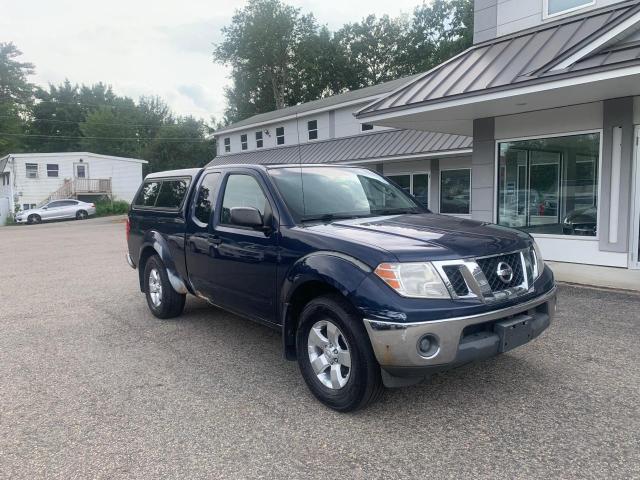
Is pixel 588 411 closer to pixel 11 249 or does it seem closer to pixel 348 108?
pixel 11 249

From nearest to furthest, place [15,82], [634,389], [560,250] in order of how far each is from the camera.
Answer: [634,389] → [560,250] → [15,82]

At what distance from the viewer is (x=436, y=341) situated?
312cm

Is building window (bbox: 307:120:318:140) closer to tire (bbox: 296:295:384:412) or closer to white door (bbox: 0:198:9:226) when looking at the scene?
tire (bbox: 296:295:384:412)

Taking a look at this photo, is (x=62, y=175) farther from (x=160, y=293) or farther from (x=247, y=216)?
(x=247, y=216)

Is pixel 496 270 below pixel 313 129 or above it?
below

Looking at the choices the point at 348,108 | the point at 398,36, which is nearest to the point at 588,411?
the point at 348,108

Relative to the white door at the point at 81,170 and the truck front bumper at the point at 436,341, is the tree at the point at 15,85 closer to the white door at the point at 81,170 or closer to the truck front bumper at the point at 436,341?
the white door at the point at 81,170

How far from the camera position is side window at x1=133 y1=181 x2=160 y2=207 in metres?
6.45

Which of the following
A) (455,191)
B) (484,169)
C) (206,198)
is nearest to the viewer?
(206,198)

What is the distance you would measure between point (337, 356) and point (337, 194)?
164cm

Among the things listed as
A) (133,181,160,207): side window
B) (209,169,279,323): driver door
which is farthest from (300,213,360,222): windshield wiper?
(133,181,160,207): side window

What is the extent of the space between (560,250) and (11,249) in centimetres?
1696

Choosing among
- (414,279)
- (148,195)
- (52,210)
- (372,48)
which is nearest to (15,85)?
(52,210)

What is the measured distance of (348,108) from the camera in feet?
74.5
